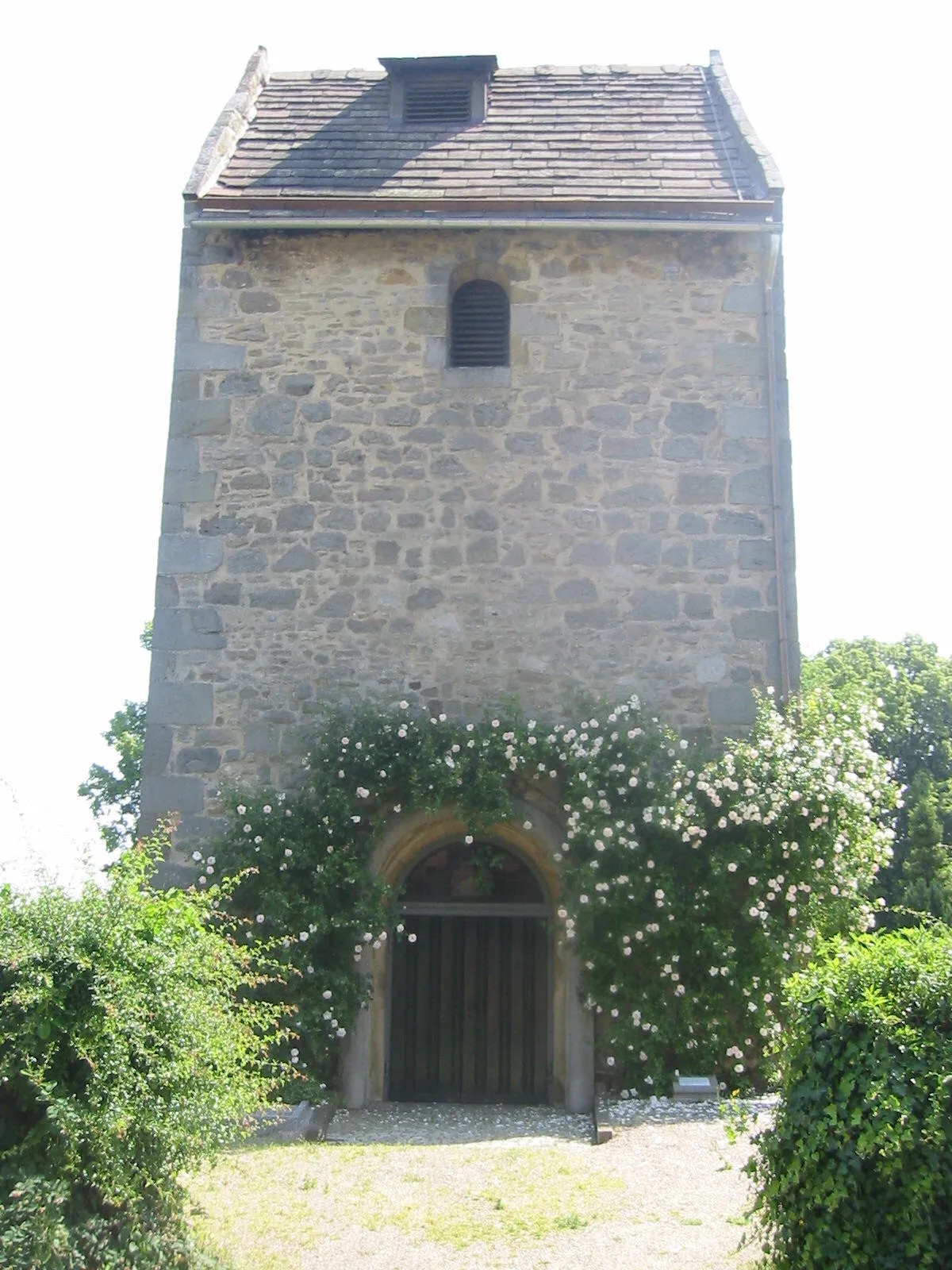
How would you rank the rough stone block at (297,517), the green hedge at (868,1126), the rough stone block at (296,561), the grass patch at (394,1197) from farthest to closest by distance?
1. the rough stone block at (297,517)
2. the rough stone block at (296,561)
3. the grass patch at (394,1197)
4. the green hedge at (868,1126)

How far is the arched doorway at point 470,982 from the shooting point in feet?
33.4

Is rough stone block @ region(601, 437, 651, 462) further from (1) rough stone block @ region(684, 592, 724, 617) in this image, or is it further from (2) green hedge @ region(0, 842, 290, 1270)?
(2) green hedge @ region(0, 842, 290, 1270)

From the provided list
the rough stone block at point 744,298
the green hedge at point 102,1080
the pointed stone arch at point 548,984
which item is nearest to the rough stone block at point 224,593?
the pointed stone arch at point 548,984

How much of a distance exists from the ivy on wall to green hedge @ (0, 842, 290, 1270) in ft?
12.5

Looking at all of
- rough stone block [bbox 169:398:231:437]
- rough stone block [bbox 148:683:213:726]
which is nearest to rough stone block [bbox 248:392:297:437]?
rough stone block [bbox 169:398:231:437]

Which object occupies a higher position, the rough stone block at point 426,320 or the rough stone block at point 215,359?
the rough stone block at point 426,320

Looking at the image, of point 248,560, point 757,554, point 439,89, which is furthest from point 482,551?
point 439,89

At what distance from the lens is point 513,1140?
8.02m

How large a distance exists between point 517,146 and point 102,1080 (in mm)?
9297

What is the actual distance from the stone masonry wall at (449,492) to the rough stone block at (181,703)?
0.08ft

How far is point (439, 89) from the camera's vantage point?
1250cm

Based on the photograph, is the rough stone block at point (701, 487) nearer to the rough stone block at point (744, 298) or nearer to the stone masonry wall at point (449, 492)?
the stone masonry wall at point (449, 492)

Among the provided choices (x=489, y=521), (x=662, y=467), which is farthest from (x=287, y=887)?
(x=662, y=467)

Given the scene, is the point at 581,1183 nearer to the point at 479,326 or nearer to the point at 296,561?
the point at 296,561
